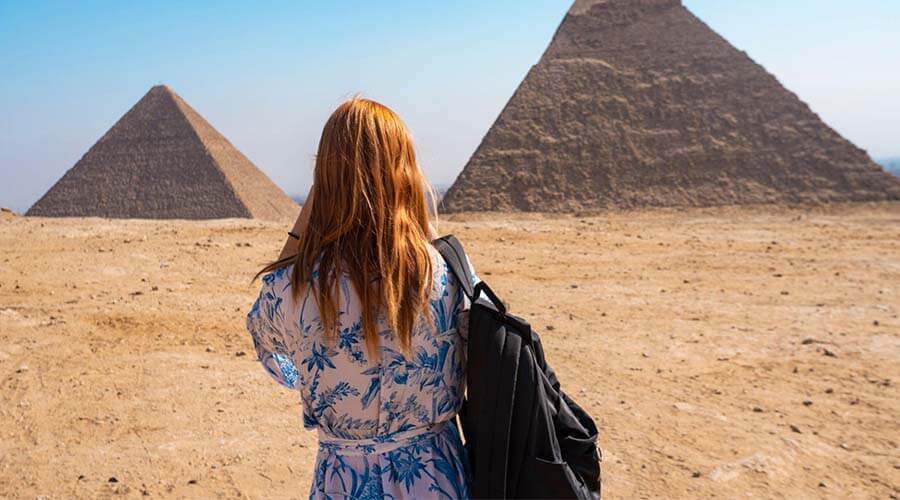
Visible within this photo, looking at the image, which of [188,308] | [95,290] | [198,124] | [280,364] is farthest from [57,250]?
[198,124]

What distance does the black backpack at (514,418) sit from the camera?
158 cm

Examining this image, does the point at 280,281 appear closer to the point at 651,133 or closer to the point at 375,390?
the point at 375,390

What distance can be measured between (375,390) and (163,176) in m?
42.7

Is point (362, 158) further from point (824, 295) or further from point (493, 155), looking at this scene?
point (493, 155)

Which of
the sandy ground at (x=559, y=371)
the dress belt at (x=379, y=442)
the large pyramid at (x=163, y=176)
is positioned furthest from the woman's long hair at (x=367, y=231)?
the large pyramid at (x=163, y=176)

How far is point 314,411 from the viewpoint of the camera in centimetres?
172

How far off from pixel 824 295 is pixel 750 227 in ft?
34.9

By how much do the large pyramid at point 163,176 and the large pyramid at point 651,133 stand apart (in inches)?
478

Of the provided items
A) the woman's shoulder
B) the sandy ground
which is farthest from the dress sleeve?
the sandy ground

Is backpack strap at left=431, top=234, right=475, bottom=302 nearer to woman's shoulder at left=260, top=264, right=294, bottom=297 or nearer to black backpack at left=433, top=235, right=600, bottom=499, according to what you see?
black backpack at left=433, top=235, right=600, bottom=499

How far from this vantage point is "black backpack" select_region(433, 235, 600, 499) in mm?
1580

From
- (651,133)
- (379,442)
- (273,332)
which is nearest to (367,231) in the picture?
(273,332)

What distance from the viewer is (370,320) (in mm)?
1564

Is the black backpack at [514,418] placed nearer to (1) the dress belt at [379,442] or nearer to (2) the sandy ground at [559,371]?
(1) the dress belt at [379,442]
